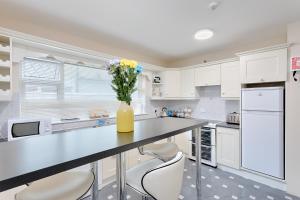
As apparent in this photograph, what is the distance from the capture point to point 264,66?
2.44m

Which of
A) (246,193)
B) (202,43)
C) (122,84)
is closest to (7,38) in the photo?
(122,84)

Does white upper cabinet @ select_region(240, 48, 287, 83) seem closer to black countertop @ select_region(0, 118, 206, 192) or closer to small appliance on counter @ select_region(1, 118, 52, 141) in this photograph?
black countertop @ select_region(0, 118, 206, 192)

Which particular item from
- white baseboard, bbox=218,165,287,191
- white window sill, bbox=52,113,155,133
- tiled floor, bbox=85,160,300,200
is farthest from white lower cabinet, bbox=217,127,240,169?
white window sill, bbox=52,113,155,133

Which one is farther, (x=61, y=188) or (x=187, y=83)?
(x=187, y=83)

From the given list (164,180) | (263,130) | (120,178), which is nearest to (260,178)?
(263,130)

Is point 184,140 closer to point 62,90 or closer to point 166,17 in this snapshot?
point 166,17

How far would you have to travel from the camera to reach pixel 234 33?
8.43 feet

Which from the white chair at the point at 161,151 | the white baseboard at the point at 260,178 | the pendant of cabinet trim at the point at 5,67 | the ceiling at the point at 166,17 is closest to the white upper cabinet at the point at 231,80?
the ceiling at the point at 166,17

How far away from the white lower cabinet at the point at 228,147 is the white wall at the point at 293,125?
2.19 ft

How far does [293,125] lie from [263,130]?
1.19ft

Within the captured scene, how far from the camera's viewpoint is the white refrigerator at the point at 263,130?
2254 mm

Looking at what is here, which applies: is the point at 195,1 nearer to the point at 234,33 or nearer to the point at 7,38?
the point at 234,33

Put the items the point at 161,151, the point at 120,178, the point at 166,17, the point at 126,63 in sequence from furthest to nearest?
1. the point at 166,17
2. the point at 161,151
3. the point at 126,63
4. the point at 120,178

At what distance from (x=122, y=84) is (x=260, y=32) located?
2592 mm
